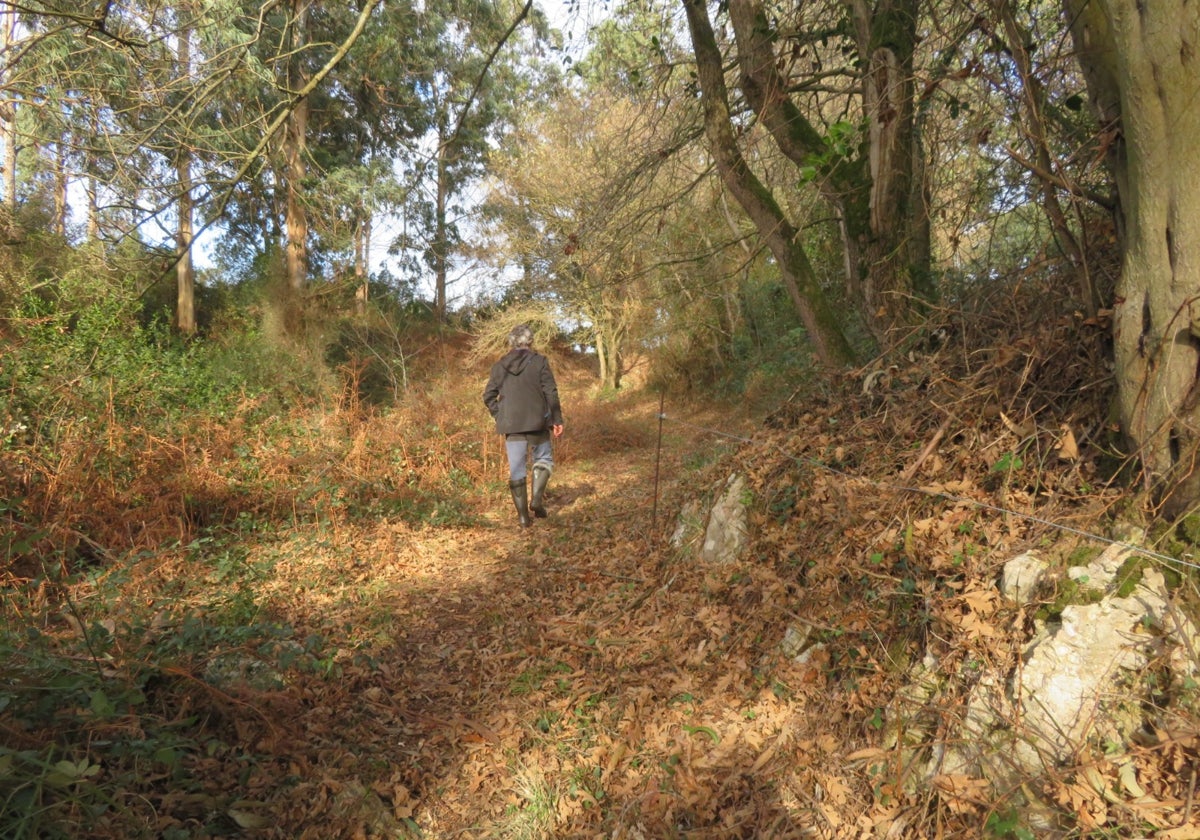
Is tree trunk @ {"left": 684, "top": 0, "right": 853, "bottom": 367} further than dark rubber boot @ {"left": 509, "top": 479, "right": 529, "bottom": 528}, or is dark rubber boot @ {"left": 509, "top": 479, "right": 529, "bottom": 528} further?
dark rubber boot @ {"left": 509, "top": 479, "right": 529, "bottom": 528}

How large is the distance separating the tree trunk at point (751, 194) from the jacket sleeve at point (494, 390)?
300 cm

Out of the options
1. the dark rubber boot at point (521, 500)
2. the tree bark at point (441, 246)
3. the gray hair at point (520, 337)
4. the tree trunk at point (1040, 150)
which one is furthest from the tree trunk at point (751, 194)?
the tree bark at point (441, 246)

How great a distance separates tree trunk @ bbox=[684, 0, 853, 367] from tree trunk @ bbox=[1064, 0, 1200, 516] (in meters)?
2.89

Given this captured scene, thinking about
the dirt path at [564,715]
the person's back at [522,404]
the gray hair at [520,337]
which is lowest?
the dirt path at [564,715]

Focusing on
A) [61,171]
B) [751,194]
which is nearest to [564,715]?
[751,194]

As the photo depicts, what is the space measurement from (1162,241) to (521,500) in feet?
18.2

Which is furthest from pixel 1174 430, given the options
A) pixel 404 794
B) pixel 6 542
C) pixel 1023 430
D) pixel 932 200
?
pixel 6 542

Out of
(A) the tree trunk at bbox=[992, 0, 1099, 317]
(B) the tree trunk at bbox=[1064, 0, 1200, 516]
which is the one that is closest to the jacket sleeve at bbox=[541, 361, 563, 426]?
(A) the tree trunk at bbox=[992, 0, 1099, 317]

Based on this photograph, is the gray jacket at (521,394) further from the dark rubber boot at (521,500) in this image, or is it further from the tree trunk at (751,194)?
the tree trunk at (751,194)

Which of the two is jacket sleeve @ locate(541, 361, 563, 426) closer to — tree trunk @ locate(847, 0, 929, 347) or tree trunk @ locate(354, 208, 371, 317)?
tree trunk @ locate(847, 0, 929, 347)

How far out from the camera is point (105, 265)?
559 centimetres

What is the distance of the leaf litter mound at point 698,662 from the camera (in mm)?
2508

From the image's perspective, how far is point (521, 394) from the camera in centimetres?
674

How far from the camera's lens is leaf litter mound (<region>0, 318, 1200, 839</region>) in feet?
8.23
